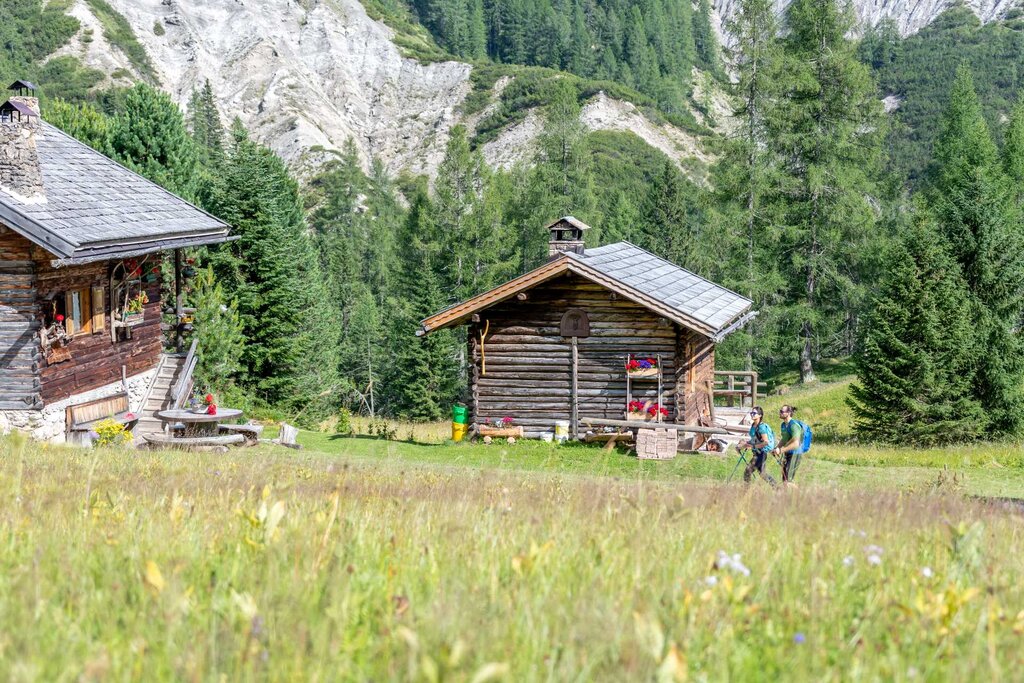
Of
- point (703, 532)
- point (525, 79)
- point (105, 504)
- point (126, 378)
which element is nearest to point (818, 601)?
point (703, 532)

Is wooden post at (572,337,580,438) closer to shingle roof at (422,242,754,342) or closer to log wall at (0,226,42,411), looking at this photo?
shingle roof at (422,242,754,342)

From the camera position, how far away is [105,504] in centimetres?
618

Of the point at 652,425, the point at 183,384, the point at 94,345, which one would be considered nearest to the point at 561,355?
the point at 652,425

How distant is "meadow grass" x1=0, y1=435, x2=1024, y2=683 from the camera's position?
3.43m

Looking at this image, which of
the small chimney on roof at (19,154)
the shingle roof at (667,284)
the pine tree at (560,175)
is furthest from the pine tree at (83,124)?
the pine tree at (560,175)

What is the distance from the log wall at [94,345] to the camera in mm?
21469

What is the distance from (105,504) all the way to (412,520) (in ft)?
6.49

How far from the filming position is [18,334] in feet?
68.4

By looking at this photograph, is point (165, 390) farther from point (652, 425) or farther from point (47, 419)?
point (652, 425)

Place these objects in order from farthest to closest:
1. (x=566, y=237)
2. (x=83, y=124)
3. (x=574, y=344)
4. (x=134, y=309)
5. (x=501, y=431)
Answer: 1. (x=83, y=124)
2. (x=566, y=237)
3. (x=134, y=309)
4. (x=501, y=431)
5. (x=574, y=344)

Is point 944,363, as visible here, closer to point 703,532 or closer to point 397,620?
point 703,532

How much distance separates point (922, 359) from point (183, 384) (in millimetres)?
22514

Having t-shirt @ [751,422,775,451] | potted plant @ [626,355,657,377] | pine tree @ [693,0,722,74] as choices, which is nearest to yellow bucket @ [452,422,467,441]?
potted plant @ [626,355,657,377]

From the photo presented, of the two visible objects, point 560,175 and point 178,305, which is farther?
point 560,175
